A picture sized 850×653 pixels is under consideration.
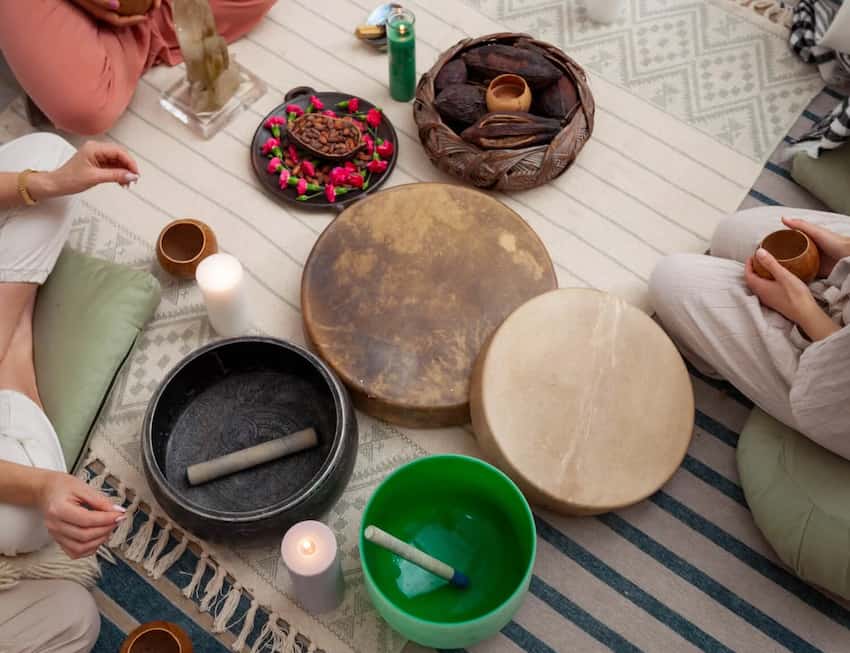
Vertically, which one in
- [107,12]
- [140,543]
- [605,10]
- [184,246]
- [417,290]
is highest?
[605,10]

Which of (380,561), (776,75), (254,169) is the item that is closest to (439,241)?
(254,169)

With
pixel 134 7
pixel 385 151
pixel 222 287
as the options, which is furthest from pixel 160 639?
pixel 134 7

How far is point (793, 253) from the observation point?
4.67 feet

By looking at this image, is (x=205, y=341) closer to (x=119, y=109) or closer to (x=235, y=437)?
(x=235, y=437)

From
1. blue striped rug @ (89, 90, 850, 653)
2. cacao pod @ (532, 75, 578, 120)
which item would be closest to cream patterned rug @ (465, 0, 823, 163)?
cacao pod @ (532, 75, 578, 120)

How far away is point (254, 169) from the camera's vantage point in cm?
178

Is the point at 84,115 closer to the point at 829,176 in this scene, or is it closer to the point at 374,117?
the point at 374,117

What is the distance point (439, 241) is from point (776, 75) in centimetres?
94

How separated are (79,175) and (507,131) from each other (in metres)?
0.79

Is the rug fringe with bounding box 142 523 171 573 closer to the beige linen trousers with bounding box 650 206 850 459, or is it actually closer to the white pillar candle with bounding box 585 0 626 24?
the beige linen trousers with bounding box 650 206 850 459

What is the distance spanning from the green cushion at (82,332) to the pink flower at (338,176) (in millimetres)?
408

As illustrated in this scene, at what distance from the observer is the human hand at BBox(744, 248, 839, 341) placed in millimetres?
1336

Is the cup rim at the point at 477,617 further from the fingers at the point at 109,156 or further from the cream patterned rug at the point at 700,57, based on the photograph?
the cream patterned rug at the point at 700,57

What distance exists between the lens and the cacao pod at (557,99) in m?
1.71
